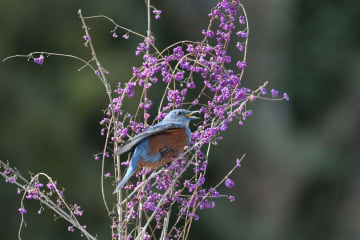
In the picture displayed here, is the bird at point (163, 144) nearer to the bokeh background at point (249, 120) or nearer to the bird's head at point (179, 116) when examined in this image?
the bird's head at point (179, 116)

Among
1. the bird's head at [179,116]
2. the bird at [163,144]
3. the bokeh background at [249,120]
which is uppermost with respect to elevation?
the bokeh background at [249,120]

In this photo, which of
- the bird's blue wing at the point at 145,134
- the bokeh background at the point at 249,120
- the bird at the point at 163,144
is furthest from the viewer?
the bokeh background at the point at 249,120

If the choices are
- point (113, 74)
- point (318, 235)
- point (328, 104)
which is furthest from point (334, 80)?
point (113, 74)

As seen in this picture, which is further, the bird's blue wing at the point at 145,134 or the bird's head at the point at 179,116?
the bird's head at the point at 179,116

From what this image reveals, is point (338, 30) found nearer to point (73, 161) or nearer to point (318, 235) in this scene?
point (318, 235)

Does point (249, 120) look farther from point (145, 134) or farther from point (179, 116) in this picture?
point (145, 134)

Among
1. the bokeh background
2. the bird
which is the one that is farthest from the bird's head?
the bokeh background

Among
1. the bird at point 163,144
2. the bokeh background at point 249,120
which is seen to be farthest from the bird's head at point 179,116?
the bokeh background at point 249,120

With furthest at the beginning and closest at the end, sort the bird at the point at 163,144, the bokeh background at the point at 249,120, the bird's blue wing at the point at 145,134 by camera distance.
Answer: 1. the bokeh background at the point at 249,120
2. the bird at the point at 163,144
3. the bird's blue wing at the point at 145,134

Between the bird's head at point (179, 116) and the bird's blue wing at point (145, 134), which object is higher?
the bird's head at point (179, 116)

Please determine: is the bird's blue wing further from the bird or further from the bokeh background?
the bokeh background

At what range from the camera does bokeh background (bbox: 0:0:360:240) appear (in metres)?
7.64

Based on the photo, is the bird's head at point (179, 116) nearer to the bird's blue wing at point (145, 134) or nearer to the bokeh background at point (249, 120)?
the bird's blue wing at point (145, 134)

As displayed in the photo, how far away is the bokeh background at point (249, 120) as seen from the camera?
301 inches
